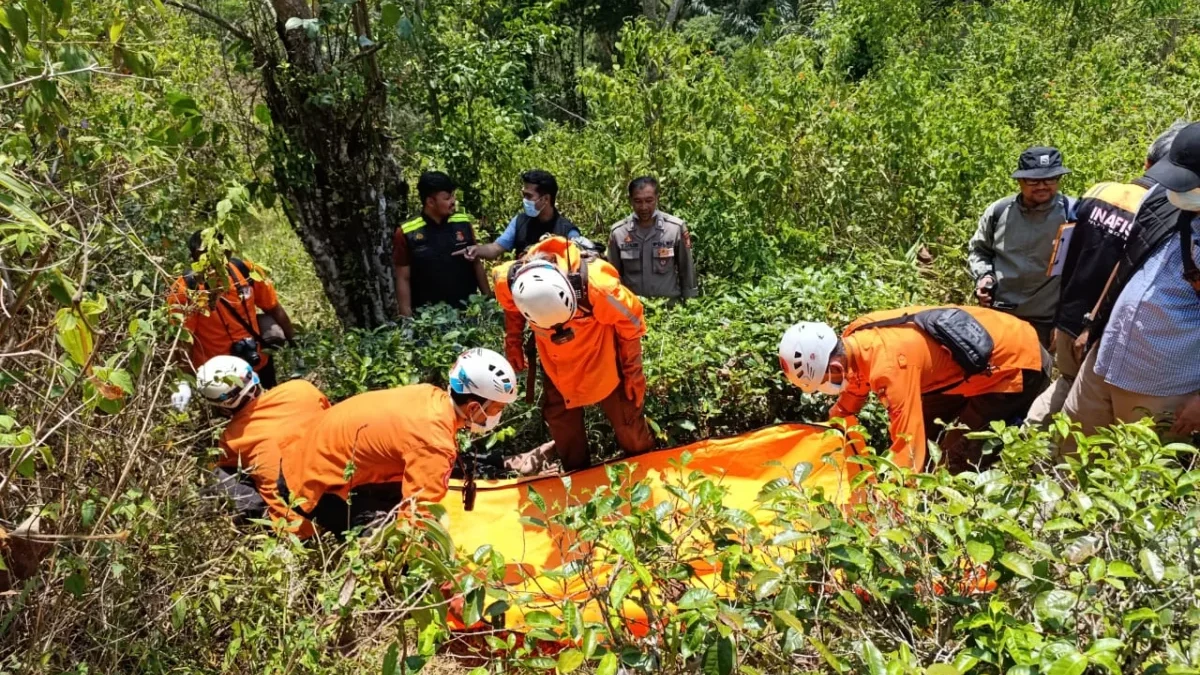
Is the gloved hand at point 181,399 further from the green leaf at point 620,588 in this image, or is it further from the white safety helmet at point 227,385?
the green leaf at point 620,588

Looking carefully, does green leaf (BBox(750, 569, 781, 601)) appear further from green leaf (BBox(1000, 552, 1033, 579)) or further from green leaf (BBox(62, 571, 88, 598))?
green leaf (BBox(62, 571, 88, 598))

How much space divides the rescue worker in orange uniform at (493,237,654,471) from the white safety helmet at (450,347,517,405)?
30cm

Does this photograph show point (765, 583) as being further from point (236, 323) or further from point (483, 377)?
point (236, 323)

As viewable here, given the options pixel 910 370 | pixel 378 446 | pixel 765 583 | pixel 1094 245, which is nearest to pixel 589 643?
pixel 765 583

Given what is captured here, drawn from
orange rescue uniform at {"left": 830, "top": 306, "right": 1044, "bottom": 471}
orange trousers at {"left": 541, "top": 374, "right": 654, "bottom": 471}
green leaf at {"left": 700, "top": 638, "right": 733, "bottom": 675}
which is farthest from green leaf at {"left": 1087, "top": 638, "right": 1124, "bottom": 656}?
orange trousers at {"left": 541, "top": 374, "right": 654, "bottom": 471}

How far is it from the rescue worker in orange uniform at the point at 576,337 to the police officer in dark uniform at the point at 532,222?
1.32m

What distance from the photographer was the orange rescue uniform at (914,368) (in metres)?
3.46

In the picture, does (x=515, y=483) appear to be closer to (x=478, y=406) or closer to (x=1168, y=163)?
(x=478, y=406)

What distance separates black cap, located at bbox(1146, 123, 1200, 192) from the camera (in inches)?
110

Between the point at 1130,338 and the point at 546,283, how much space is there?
2343mm

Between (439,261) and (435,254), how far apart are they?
54 millimetres

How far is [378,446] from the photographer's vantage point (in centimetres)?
359

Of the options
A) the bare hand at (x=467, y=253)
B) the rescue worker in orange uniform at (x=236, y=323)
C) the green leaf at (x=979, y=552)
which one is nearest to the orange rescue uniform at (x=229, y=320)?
the rescue worker in orange uniform at (x=236, y=323)

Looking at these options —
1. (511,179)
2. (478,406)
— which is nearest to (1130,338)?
(478,406)
